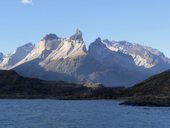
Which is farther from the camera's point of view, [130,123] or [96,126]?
[130,123]

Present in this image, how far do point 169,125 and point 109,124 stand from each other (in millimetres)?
17534

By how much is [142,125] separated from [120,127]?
9.19m

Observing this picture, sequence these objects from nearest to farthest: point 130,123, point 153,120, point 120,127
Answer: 1. point 120,127
2. point 130,123
3. point 153,120

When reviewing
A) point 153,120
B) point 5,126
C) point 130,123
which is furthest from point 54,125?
point 153,120

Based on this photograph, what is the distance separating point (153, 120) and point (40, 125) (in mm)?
41311

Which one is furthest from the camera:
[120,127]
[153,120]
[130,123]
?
[153,120]

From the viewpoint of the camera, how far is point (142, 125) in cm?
14462

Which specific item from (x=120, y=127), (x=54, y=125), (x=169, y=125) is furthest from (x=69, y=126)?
(x=169, y=125)

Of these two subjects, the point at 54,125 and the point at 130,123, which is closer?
the point at 54,125

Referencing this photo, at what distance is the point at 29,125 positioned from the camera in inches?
5605

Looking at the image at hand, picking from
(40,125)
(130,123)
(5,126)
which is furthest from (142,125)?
(5,126)

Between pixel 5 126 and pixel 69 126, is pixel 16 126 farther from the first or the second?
pixel 69 126

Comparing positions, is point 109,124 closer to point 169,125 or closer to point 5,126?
point 169,125

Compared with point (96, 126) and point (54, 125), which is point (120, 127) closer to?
point (96, 126)
